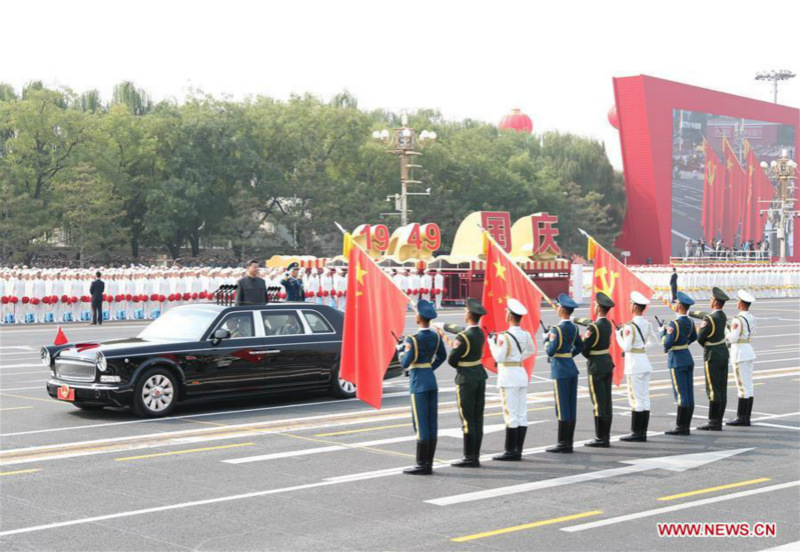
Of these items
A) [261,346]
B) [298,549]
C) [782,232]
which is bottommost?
[298,549]

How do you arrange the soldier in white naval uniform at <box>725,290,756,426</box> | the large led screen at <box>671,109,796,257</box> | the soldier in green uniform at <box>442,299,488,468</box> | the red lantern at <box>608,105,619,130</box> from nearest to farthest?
the soldier in green uniform at <box>442,299,488,468</box>, the soldier in white naval uniform at <box>725,290,756,426</box>, the large led screen at <box>671,109,796,257</box>, the red lantern at <box>608,105,619,130</box>

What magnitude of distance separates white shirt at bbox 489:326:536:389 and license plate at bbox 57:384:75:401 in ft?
17.9

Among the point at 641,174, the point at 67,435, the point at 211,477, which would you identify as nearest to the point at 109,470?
the point at 211,477

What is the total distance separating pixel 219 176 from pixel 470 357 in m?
55.0

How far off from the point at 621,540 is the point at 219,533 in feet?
9.47

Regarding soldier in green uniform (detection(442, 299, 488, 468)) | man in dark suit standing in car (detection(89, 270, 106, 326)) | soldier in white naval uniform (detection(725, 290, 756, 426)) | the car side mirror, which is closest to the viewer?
soldier in green uniform (detection(442, 299, 488, 468))

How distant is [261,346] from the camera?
45.9ft

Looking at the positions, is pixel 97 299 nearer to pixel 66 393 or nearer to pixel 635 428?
pixel 66 393

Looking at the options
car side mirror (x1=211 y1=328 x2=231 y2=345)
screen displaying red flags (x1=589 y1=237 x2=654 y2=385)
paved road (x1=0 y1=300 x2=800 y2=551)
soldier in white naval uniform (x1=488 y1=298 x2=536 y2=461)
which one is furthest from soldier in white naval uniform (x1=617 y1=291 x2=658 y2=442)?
car side mirror (x1=211 y1=328 x2=231 y2=345)

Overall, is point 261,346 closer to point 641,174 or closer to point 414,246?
point 414,246

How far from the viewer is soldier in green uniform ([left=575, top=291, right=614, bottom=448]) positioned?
11375mm

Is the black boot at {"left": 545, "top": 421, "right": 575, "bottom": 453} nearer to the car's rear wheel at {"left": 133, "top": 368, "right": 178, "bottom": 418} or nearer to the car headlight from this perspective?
the car's rear wheel at {"left": 133, "top": 368, "right": 178, "bottom": 418}

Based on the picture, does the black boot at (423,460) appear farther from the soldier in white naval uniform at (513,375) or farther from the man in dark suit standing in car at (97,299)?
the man in dark suit standing in car at (97,299)

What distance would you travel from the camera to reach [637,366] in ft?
38.9
